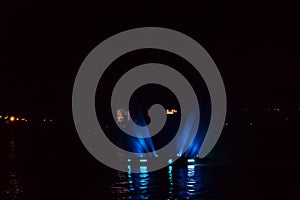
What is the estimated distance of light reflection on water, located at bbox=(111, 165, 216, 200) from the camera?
1886 cm

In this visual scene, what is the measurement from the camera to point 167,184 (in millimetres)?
22016

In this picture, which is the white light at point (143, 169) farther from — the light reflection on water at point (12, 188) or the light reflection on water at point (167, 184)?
the light reflection on water at point (12, 188)

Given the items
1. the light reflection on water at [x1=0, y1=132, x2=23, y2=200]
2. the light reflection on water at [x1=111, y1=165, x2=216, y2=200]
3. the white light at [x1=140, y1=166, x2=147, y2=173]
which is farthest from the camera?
the white light at [x1=140, y1=166, x2=147, y2=173]

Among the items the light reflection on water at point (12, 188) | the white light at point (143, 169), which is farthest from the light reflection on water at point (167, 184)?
the light reflection on water at point (12, 188)

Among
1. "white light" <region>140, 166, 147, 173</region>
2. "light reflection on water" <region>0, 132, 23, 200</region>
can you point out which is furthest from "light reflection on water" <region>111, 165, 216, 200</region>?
"light reflection on water" <region>0, 132, 23, 200</region>

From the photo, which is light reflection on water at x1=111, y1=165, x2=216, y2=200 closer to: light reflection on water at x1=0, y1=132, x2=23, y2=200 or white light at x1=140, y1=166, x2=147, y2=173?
white light at x1=140, y1=166, x2=147, y2=173

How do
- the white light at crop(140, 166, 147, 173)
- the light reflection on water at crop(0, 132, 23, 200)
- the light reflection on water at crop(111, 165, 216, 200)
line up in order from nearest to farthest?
the light reflection on water at crop(111, 165, 216, 200) < the light reflection on water at crop(0, 132, 23, 200) < the white light at crop(140, 166, 147, 173)

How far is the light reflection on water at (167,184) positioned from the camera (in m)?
18.9

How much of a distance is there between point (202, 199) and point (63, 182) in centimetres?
882

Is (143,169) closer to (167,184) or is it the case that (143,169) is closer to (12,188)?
(167,184)

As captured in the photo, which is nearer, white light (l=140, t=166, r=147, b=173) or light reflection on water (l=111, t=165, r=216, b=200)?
light reflection on water (l=111, t=165, r=216, b=200)

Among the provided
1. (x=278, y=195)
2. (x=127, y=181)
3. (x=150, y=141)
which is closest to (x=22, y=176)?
(x=127, y=181)

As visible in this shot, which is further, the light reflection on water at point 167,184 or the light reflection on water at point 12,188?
the light reflection on water at point 12,188

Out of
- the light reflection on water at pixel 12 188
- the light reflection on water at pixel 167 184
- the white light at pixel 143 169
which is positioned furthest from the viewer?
the white light at pixel 143 169
